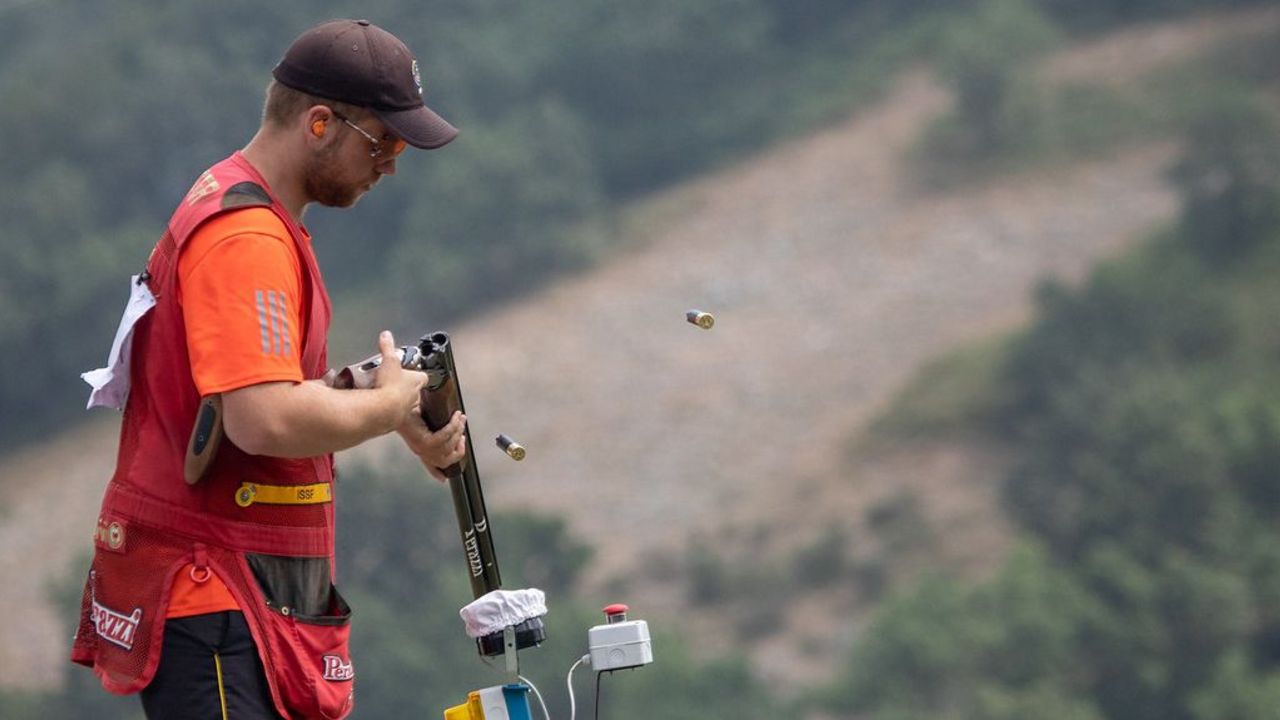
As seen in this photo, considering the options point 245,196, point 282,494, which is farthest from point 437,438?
point 245,196

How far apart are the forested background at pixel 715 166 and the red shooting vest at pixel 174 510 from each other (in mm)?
25902

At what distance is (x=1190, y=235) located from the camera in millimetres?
46688

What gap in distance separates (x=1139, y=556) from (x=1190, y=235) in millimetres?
10956

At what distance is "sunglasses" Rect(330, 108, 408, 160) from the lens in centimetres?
371

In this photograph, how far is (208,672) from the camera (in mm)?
3623

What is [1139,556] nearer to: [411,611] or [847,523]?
[847,523]

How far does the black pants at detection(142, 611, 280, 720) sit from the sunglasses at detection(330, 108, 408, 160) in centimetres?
83

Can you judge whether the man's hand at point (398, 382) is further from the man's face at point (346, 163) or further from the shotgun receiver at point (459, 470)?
the man's face at point (346, 163)

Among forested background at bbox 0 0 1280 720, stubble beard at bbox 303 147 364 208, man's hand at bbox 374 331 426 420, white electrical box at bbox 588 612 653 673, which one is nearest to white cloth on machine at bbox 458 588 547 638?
white electrical box at bbox 588 612 653 673

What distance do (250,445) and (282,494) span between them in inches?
10.8

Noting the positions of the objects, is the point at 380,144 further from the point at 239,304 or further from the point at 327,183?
the point at 239,304

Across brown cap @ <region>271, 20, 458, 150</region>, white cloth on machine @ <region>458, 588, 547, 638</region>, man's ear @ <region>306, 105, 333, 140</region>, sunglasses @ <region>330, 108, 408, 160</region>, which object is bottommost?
white cloth on machine @ <region>458, 588, 547, 638</region>

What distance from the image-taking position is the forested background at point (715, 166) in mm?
35594

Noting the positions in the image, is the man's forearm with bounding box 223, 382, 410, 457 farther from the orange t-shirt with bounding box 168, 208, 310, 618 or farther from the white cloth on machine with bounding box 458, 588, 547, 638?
the white cloth on machine with bounding box 458, 588, 547, 638
